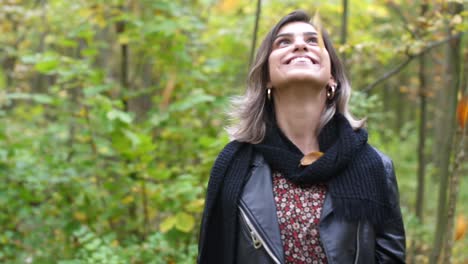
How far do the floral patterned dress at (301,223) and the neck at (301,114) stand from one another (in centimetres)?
28

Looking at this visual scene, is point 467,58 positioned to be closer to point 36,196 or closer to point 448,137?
point 448,137

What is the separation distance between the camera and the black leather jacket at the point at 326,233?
7.15 feet

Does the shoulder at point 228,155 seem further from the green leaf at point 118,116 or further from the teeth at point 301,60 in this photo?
the green leaf at point 118,116

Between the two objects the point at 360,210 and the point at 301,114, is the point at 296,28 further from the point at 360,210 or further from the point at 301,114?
the point at 360,210

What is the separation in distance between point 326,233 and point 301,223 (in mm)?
126

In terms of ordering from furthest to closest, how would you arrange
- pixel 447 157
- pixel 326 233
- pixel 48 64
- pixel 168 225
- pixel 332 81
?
pixel 48 64 < pixel 447 157 < pixel 168 225 < pixel 332 81 < pixel 326 233

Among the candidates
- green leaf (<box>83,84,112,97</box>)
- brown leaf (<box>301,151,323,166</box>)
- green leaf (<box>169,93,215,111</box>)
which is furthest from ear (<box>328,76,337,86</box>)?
green leaf (<box>83,84,112,97</box>)

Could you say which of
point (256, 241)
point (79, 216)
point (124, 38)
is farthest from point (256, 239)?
point (124, 38)

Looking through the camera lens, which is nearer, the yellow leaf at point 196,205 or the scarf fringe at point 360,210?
the scarf fringe at point 360,210

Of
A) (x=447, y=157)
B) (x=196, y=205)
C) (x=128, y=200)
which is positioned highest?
(x=447, y=157)

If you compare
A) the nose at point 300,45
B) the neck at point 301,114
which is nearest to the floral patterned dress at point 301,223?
the neck at point 301,114

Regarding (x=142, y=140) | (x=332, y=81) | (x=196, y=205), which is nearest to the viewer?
(x=332, y=81)

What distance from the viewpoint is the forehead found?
2.53 metres

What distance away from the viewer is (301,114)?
2449 millimetres
